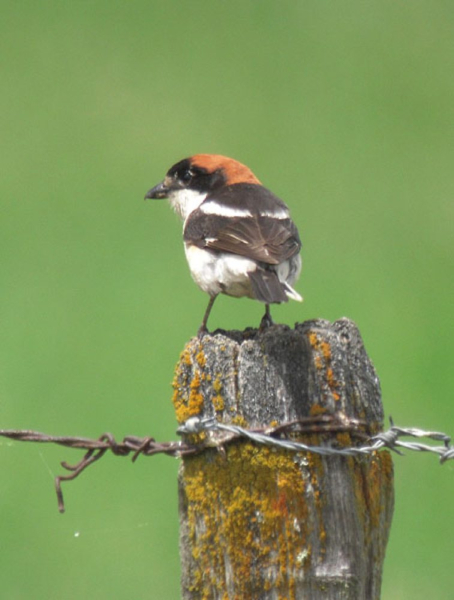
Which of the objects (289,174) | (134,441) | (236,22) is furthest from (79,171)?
(134,441)

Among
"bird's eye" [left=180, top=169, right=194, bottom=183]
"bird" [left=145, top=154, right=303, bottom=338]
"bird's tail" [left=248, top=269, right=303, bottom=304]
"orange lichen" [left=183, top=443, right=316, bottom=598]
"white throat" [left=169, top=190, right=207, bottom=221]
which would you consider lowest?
"orange lichen" [left=183, top=443, right=316, bottom=598]

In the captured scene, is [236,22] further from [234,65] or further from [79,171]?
[79,171]

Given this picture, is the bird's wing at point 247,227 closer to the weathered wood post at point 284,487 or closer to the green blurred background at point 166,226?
the weathered wood post at point 284,487

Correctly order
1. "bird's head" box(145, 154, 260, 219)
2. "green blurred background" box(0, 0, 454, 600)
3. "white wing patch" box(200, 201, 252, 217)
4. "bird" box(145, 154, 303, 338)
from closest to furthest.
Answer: "bird" box(145, 154, 303, 338) < "white wing patch" box(200, 201, 252, 217) < "bird's head" box(145, 154, 260, 219) < "green blurred background" box(0, 0, 454, 600)

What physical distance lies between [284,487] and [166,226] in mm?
7960

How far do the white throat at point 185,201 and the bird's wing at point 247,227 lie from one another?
274 mm

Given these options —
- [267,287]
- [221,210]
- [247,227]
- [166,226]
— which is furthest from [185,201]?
[166,226]

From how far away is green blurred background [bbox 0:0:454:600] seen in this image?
729cm

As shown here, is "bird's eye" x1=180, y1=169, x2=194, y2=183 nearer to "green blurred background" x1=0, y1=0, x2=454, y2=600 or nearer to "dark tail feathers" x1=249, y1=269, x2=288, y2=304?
"dark tail feathers" x1=249, y1=269, x2=288, y2=304

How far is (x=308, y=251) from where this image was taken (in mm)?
10703

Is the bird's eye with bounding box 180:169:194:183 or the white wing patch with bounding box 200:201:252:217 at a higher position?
the bird's eye with bounding box 180:169:194:183

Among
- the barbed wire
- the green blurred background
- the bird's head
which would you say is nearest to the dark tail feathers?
the bird's head

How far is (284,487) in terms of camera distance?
3252 millimetres

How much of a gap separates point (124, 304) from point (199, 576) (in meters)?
6.42
